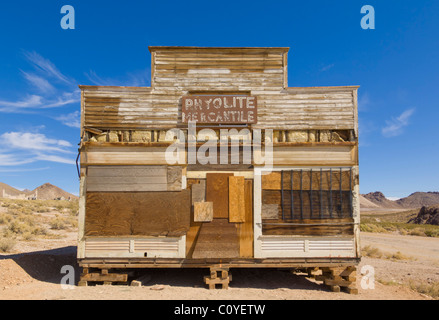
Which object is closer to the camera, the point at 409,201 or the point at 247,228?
the point at 247,228

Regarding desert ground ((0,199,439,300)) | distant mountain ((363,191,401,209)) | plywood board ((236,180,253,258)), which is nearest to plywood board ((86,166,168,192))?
plywood board ((236,180,253,258))

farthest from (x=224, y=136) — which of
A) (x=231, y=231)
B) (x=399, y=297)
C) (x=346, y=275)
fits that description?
(x=399, y=297)

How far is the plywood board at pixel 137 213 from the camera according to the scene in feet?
29.4

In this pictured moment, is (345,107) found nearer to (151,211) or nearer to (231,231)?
(231,231)

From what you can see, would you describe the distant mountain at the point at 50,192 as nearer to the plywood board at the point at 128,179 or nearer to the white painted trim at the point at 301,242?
the plywood board at the point at 128,179

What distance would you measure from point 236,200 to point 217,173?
1103mm

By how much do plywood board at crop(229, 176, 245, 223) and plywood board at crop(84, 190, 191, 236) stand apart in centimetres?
142

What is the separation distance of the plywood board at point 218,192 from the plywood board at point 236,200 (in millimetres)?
135

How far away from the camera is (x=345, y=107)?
9398mm

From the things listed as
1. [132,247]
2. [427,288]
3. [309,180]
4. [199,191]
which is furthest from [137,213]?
[427,288]

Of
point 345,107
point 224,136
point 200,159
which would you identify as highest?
point 345,107

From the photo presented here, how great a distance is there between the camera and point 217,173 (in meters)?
9.19

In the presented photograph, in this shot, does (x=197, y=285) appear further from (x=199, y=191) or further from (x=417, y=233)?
(x=417, y=233)
